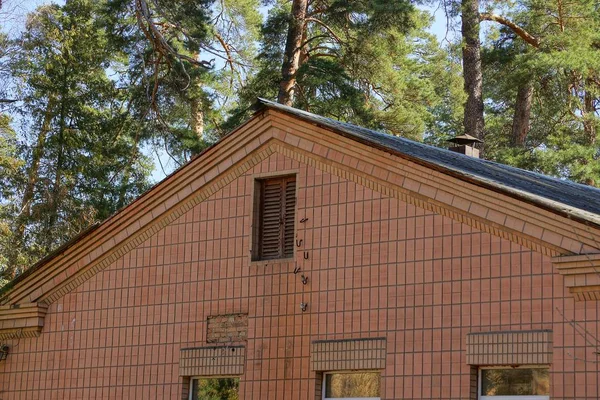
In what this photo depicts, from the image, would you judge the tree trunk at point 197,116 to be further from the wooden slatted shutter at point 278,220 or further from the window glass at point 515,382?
the window glass at point 515,382

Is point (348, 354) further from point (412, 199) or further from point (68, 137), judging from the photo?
point (68, 137)

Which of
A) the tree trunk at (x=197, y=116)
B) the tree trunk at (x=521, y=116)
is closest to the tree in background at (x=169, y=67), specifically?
the tree trunk at (x=197, y=116)

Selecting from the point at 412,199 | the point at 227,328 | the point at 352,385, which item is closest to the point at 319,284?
the point at 352,385

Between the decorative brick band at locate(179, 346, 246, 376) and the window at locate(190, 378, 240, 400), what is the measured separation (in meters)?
0.17

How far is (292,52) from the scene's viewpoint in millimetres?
33594

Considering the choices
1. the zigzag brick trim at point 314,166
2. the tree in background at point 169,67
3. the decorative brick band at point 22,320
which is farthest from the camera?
the tree in background at point 169,67

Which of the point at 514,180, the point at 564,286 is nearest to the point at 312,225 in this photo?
the point at 514,180

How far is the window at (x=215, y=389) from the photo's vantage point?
16719 mm

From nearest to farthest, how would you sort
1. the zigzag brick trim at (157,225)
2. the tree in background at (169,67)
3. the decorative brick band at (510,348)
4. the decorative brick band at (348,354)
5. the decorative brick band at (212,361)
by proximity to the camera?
the decorative brick band at (510,348), the decorative brick band at (348,354), the decorative brick band at (212,361), the zigzag brick trim at (157,225), the tree in background at (169,67)

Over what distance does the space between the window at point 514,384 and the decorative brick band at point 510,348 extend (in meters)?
0.20

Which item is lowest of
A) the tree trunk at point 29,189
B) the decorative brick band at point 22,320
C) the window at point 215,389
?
the window at point 215,389

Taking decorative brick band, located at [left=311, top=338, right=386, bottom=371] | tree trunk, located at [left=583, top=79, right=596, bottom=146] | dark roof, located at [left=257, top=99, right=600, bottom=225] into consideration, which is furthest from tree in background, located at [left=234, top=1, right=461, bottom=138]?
decorative brick band, located at [left=311, top=338, right=386, bottom=371]

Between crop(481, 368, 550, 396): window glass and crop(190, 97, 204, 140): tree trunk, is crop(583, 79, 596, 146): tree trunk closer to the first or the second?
crop(190, 97, 204, 140): tree trunk

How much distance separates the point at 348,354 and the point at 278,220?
2.56 meters
